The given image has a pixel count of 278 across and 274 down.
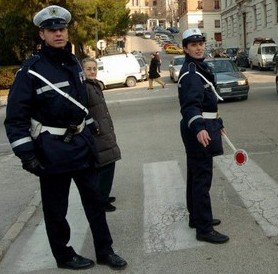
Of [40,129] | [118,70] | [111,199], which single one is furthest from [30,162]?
[118,70]

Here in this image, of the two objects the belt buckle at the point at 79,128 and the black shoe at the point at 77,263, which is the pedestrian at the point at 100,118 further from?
the belt buckle at the point at 79,128

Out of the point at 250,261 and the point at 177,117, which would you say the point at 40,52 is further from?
the point at 177,117

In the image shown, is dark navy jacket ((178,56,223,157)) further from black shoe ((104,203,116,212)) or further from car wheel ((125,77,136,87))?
car wheel ((125,77,136,87))

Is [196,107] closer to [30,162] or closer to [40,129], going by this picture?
[40,129]

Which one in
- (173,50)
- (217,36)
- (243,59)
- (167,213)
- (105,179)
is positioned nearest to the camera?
(167,213)

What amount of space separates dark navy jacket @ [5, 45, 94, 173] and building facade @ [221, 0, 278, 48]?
46.7m

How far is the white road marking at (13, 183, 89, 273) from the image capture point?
4477mm

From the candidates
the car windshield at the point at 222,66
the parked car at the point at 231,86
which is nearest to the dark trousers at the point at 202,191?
the parked car at the point at 231,86

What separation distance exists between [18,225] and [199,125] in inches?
97.3

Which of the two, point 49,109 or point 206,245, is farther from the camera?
point 206,245

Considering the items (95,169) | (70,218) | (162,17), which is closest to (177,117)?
(70,218)

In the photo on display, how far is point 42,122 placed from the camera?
3.90 m

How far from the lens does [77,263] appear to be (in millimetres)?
4277

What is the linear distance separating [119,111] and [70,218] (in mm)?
11353
